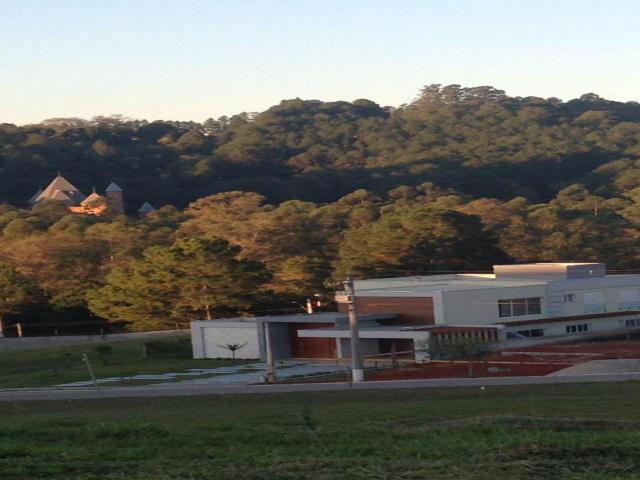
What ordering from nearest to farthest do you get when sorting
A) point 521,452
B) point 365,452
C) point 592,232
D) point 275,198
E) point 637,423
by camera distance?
1. point 521,452
2. point 365,452
3. point 637,423
4. point 592,232
5. point 275,198

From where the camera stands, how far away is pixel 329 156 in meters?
158

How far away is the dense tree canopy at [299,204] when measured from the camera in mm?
60062

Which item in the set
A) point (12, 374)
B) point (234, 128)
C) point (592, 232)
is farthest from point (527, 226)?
point (234, 128)

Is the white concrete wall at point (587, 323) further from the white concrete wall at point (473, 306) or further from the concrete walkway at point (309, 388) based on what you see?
the concrete walkway at point (309, 388)

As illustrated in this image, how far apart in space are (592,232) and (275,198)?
2330 inches

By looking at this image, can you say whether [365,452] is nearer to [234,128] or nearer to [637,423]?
[637,423]

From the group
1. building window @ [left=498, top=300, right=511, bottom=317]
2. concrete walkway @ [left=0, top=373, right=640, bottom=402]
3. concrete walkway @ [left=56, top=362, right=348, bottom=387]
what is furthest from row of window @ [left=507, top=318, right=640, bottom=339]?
concrete walkway @ [left=0, top=373, right=640, bottom=402]

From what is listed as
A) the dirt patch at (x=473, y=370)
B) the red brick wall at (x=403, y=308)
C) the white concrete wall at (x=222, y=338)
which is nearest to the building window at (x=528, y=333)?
the red brick wall at (x=403, y=308)

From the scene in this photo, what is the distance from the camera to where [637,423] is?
14.9 meters

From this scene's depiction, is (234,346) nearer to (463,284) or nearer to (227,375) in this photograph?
(227,375)

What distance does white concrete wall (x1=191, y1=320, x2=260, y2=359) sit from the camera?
50594 mm

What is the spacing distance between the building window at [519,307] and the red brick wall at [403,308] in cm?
310

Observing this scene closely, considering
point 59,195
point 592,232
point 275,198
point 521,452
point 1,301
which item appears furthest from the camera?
point 275,198

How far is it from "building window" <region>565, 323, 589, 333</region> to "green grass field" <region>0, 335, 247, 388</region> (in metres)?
14.8
